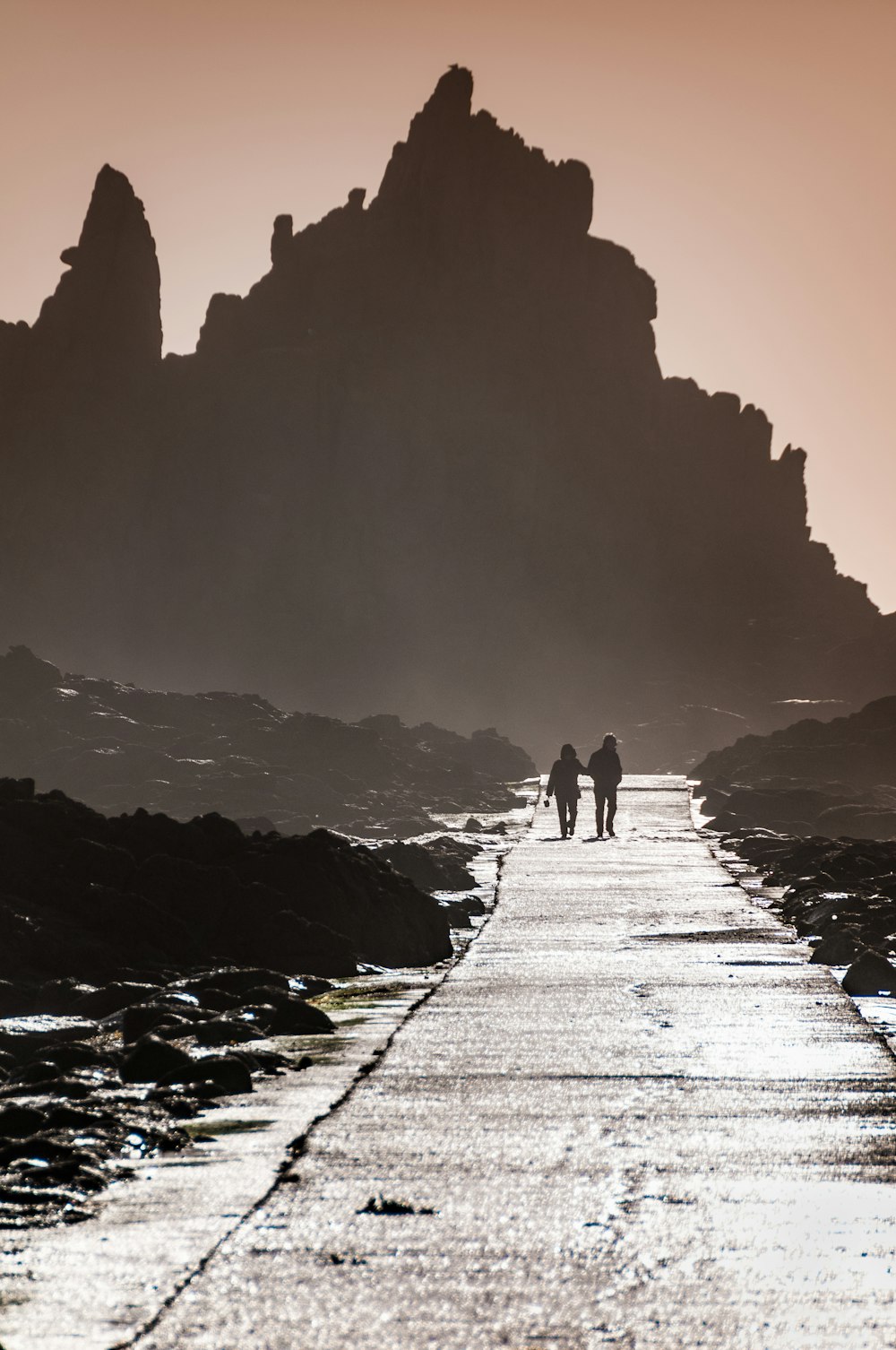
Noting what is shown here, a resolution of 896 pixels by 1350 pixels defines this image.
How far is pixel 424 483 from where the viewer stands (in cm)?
12150

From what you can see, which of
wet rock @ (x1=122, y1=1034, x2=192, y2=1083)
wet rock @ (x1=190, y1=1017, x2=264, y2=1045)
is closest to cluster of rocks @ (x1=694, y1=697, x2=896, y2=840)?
wet rock @ (x1=190, y1=1017, x2=264, y2=1045)

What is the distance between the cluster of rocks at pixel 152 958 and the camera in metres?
5.77

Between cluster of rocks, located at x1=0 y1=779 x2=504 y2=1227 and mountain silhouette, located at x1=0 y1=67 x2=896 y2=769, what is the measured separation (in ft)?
315

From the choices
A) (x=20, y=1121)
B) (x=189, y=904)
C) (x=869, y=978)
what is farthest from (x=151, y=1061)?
(x=189, y=904)

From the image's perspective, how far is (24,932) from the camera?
1139 cm

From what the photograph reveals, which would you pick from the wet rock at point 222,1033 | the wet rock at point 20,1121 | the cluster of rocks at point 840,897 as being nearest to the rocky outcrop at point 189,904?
the cluster of rocks at point 840,897

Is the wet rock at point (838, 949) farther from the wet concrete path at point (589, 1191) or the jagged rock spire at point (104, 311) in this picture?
the jagged rock spire at point (104, 311)

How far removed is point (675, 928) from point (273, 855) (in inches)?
134

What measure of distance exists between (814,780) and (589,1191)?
1688 inches

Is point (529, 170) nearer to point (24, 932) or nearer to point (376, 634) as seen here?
point (376, 634)

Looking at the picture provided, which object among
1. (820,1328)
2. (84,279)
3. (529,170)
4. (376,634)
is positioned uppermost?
(529,170)

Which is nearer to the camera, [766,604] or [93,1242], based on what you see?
[93,1242]

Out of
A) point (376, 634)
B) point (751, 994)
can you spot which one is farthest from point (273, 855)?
point (376, 634)

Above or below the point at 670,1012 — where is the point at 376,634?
above
